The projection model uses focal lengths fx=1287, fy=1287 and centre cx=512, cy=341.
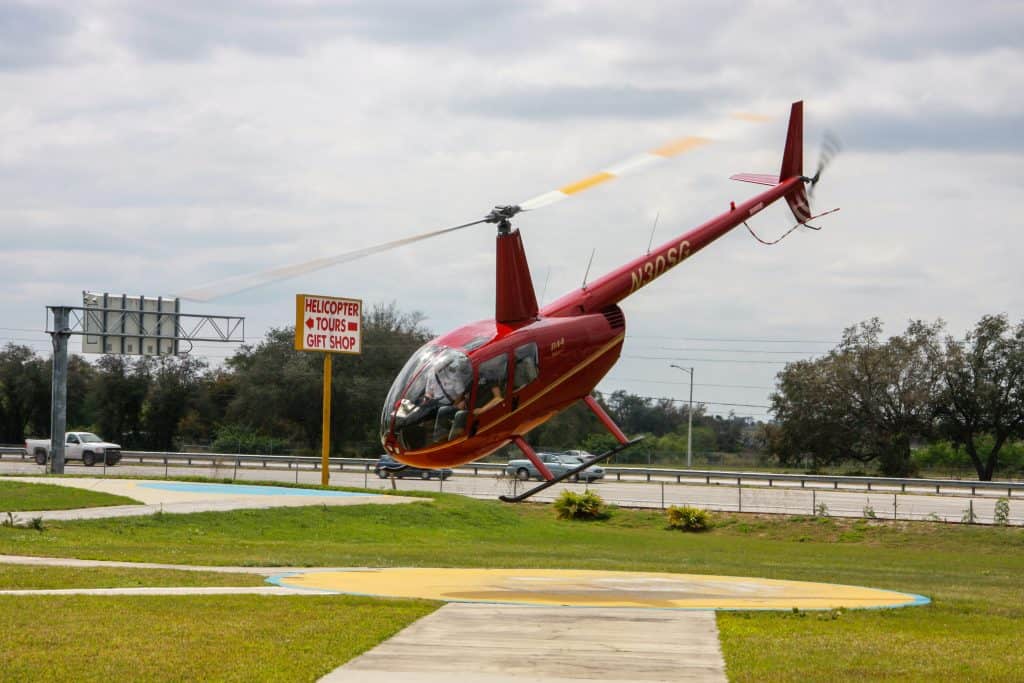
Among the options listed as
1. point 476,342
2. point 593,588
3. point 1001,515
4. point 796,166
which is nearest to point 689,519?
point 1001,515

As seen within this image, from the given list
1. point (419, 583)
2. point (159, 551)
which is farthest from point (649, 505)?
point (419, 583)

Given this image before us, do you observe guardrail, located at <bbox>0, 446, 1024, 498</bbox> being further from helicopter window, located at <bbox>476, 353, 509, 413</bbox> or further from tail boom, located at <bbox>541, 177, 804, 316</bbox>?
helicopter window, located at <bbox>476, 353, 509, 413</bbox>

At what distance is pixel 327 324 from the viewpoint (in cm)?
4519

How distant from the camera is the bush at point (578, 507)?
1804 inches

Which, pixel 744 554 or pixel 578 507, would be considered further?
pixel 578 507

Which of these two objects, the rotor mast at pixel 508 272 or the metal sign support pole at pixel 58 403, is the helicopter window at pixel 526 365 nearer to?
the rotor mast at pixel 508 272

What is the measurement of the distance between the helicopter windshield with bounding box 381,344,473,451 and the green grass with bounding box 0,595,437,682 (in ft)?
7.70

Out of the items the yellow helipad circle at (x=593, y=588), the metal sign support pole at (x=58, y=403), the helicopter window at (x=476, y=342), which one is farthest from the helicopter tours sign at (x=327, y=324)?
the helicopter window at (x=476, y=342)

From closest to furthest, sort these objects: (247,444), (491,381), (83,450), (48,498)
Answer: (491,381), (48,498), (83,450), (247,444)

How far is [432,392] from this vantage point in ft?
57.5

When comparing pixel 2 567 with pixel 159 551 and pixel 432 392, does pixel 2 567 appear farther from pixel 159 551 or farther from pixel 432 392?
pixel 432 392

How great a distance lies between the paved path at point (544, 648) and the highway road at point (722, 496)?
94.4 ft

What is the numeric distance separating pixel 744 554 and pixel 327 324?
17089 millimetres

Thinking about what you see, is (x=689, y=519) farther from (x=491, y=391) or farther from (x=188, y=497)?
(x=491, y=391)
